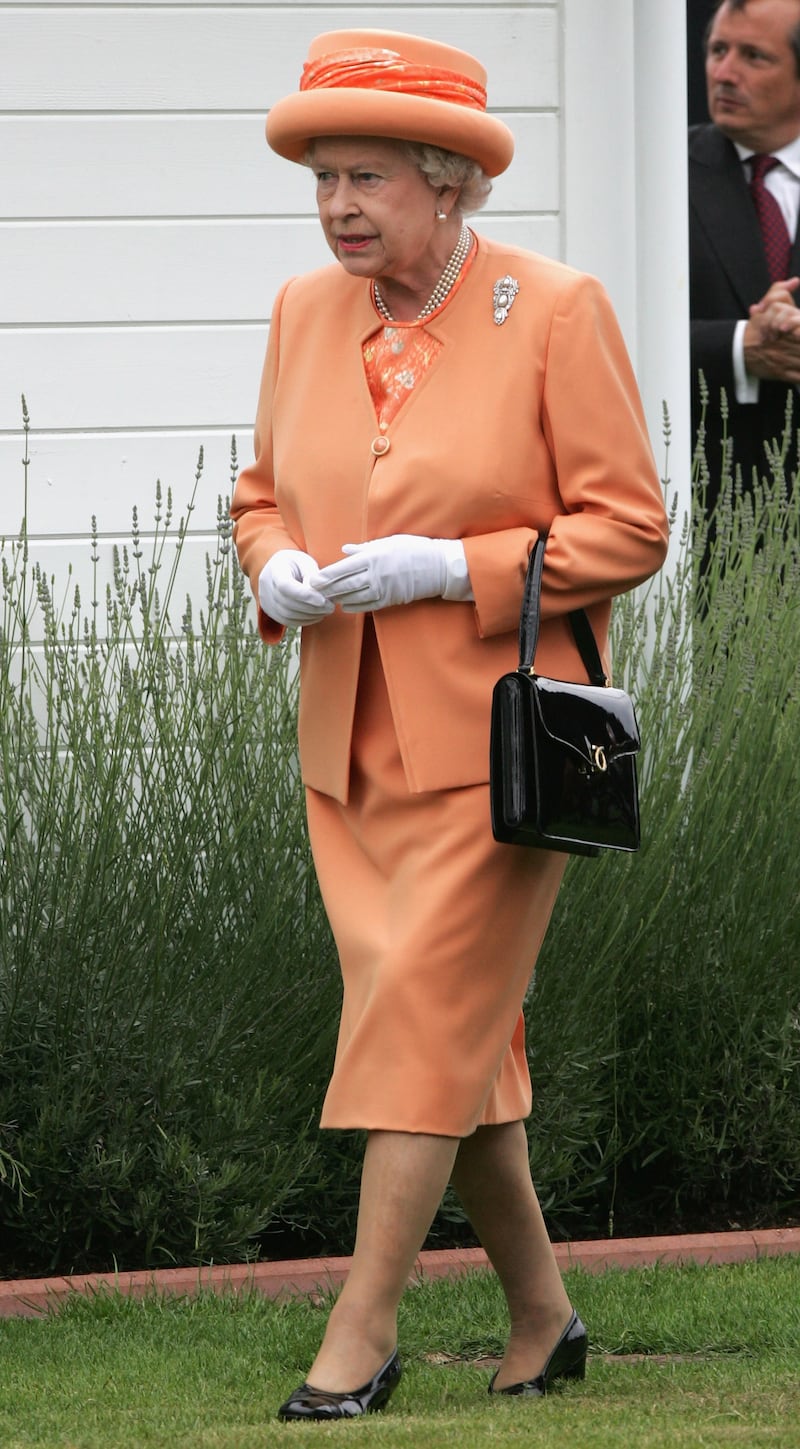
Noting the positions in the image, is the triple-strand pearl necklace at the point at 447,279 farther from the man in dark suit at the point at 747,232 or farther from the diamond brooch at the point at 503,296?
the man in dark suit at the point at 747,232

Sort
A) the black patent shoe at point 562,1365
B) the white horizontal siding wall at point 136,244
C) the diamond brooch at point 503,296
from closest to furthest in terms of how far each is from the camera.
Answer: the diamond brooch at point 503,296
the black patent shoe at point 562,1365
the white horizontal siding wall at point 136,244

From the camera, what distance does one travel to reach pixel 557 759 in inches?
116

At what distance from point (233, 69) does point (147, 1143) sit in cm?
276

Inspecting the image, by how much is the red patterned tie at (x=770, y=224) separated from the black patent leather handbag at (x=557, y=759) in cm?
364

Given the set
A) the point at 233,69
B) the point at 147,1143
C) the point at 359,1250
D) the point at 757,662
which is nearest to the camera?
the point at 359,1250

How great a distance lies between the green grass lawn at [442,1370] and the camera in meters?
2.92

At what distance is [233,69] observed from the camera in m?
5.29

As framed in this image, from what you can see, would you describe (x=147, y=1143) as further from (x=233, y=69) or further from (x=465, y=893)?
(x=233, y=69)

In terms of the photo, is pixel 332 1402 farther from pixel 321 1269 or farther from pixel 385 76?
pixel 385 76

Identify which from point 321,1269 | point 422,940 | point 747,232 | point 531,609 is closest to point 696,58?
point 747,232

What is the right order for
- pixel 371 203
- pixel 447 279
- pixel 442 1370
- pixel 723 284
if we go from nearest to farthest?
pixel 371 203
pixel 447 279
pixel 442 1370
pixel 723 284

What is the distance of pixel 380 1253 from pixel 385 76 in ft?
5.59

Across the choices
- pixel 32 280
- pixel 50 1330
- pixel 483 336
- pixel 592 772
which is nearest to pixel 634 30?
pixel 32 280

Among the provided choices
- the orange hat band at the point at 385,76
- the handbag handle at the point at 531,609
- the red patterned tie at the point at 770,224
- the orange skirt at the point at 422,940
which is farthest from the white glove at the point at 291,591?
the red patterned tie at the point at 770,224
